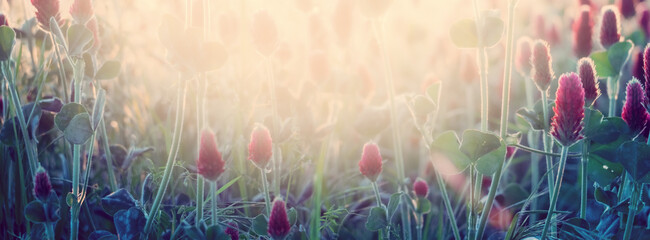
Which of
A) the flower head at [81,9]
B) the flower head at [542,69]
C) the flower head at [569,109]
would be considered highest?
the flower head at [81,9]

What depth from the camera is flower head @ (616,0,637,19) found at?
9.21ft

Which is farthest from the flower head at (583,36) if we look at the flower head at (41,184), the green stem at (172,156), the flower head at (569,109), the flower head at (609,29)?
the flower head at (41,184)

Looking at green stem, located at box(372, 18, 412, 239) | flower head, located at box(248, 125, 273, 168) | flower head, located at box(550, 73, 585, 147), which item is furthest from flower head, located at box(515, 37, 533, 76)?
flower head, located at box(248, 125, 273, 168)

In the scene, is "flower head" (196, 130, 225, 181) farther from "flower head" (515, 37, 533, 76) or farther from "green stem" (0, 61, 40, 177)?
"flower head" (515, 37, 533, 76)

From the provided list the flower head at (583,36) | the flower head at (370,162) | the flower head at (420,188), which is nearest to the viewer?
the flower head at (370,162)

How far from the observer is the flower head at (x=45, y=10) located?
1.32 m

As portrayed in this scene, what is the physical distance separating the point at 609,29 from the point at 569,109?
2.81ft

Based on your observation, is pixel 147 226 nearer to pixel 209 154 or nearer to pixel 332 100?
pixel 209 154

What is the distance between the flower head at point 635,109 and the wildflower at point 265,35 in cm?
88

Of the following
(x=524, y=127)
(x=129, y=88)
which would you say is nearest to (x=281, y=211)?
(x=524, y=127)

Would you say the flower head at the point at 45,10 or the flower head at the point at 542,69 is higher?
the flower head at the point at 45,10

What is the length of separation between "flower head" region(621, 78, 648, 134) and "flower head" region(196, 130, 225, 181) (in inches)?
36.7

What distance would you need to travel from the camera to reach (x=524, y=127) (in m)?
1.70

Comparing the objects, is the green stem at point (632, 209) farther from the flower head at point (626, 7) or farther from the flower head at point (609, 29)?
the flower head at point (626, 7)
